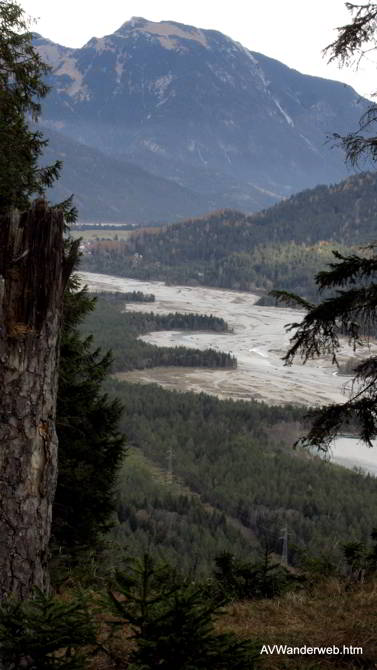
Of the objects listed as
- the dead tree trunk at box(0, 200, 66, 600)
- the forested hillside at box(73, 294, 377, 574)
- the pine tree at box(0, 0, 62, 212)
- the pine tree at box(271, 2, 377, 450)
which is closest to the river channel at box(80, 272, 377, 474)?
the forested hillside at box(73, 294, 377, 574)

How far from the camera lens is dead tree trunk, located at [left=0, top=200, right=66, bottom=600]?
560cm

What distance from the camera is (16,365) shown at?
576 centimetres

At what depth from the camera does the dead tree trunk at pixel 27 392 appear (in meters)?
5.60

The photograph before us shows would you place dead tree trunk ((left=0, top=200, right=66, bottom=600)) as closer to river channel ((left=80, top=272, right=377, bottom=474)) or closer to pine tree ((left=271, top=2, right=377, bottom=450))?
pine tree ((left=271, top=2, right=377, bottom=450))

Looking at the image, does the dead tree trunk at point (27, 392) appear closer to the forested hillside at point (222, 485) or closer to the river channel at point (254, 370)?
the forested hillside at point (222, 485)

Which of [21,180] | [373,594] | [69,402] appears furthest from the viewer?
[69,402]

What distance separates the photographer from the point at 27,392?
5.77 metres

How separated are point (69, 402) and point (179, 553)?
67.5 feet

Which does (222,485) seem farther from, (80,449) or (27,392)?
(27,392)

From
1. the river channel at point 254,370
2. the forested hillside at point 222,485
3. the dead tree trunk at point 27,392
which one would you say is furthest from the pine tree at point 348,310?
the river channel at point 254,370

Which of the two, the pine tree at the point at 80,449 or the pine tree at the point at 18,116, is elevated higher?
the pine tree at the point at 18,116

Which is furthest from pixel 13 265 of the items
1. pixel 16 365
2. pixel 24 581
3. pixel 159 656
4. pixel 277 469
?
pixel 277 469

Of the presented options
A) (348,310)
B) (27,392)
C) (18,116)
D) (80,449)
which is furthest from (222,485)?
(27,392)

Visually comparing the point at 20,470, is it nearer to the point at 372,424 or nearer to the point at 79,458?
the point at 372,424
